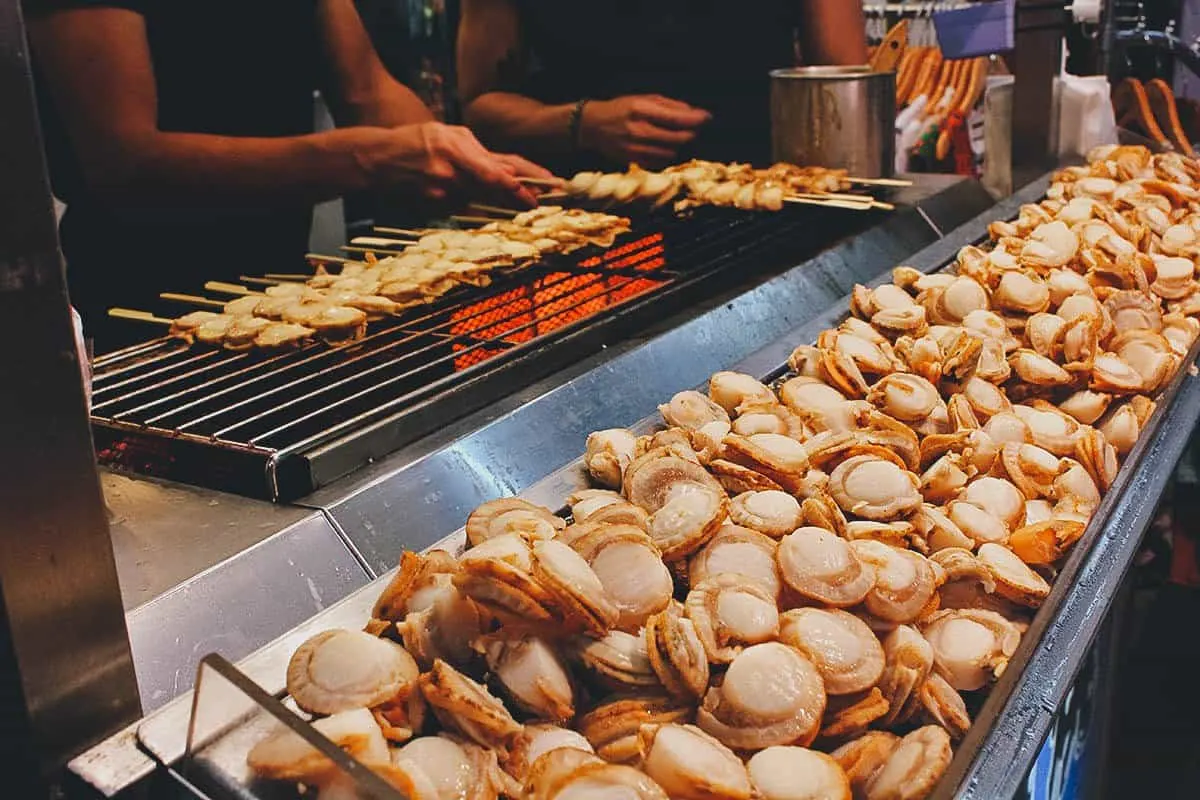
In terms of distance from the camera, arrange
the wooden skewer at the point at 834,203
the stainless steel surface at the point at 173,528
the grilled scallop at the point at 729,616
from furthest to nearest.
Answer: the wooden skewer at the point at 834,203
the stainless steel surface at the point at 173,528
the grilled scallop at the point at 729,616

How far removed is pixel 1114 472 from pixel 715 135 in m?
3.61

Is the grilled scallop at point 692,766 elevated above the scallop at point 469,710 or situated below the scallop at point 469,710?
below

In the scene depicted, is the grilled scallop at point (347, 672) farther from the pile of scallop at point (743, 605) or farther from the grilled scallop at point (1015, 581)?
the grilled scallop at point (1015, 581)

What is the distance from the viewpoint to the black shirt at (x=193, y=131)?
3.59 metres

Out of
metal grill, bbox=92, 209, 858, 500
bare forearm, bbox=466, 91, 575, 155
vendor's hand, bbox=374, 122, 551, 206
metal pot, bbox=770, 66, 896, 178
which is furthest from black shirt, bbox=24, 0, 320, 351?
metal pot, bbox=770, 66, 896, 178

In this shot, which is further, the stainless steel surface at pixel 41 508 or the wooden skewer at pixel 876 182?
the wooden skewer at pixel 876 182

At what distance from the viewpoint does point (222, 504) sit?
5.65 feet

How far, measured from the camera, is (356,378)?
2080 millimetres

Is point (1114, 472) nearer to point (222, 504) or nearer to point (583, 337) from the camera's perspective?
point (583, 337)

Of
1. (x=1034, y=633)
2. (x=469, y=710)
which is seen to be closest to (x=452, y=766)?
(x=469, y=710)

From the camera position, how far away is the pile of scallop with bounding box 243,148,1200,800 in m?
1.04

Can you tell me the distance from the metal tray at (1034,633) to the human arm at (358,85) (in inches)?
114

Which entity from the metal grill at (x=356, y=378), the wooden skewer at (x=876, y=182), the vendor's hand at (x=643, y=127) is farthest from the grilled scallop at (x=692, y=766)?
the vendor's hand at (x=643, y=127)

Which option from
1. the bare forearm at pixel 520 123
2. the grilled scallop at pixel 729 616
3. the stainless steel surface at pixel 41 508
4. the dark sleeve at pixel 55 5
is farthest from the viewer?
the bare forearm at pixel 520 123
